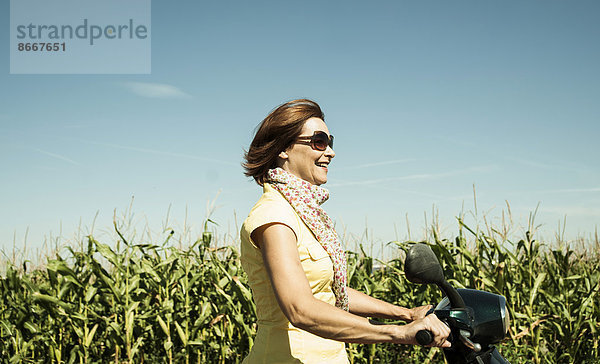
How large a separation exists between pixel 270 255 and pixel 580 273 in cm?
523

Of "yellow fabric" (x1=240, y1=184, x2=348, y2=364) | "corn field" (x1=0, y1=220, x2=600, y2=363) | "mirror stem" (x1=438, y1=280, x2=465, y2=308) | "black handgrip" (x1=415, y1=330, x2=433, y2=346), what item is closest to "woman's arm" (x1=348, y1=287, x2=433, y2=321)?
"yellow fabric" (x1=240, y1=184, x2=348, y2=364)

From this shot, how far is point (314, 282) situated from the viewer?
6.09 feet

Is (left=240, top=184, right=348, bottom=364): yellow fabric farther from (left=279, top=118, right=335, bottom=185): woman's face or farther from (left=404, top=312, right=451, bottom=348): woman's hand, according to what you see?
(left=404, top=312, right=451, bottom=348): woman's hand

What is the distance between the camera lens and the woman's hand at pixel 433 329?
61.6 inches

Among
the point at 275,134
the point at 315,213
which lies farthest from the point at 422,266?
the point at 275,134

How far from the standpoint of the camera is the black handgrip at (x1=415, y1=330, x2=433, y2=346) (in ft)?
5.08

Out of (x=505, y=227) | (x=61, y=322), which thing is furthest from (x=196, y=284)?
(x=505, y=227)

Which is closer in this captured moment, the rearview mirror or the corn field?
the rearview mirror

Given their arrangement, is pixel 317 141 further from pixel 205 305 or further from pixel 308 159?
pixel 205 305

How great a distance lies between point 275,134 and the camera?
2102 millimetres

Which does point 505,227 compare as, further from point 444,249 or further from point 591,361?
point 591,361

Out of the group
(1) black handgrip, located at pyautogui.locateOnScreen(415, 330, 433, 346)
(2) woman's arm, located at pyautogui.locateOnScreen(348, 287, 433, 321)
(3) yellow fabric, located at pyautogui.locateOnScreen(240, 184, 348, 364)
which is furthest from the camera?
(2) woman's arm, located at pyautogui.locateOnScreen(348, 287, 433, 321)

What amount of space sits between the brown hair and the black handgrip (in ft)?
2.85

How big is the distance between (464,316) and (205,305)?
3.86 m
